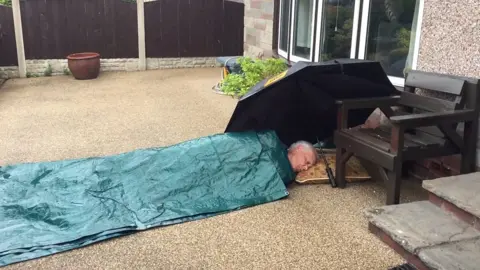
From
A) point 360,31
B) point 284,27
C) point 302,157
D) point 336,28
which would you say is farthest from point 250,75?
point 302,157

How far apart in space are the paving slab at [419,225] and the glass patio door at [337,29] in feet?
7.27

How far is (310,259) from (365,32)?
8.68 ft

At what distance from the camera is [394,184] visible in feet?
9.89

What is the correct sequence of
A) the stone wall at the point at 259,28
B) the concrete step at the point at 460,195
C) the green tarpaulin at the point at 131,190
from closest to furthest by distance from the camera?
the concrete step at the point at 460,195
the green tarpaulin at the point at 131,190
the stone wall at the point at 259,28

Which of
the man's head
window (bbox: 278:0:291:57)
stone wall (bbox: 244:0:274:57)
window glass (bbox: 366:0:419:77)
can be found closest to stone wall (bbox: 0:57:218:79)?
stone wall (bbox: 244:0:274:57)

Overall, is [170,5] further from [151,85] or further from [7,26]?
[7,26]

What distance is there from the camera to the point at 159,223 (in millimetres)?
2996

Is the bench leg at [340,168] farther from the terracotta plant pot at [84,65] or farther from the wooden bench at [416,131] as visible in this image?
the terracotta plant pot at [84,65]

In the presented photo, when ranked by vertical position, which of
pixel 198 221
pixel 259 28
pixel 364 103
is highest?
pixel 259 28

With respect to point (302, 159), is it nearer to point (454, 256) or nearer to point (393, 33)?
point (393, 33)

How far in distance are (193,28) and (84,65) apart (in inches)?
97.6

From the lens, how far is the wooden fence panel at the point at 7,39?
27.3ft

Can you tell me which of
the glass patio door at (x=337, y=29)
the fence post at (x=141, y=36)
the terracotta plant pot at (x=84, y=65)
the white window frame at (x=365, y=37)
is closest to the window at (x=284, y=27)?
the glass patio door at (x=337, y=29)

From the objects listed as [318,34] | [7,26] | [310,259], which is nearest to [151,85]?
[7,26]
